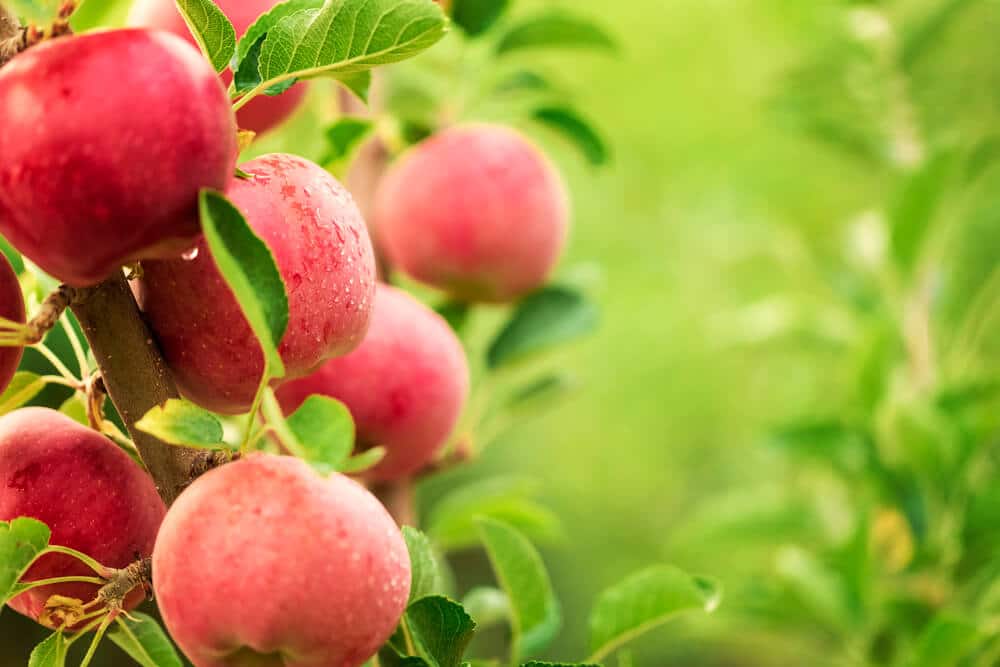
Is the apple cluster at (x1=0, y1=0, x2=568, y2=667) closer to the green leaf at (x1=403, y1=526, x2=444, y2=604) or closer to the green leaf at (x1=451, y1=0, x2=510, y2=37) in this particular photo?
the green leaf at (x1=403, y1=526, x2=444, y2=604)

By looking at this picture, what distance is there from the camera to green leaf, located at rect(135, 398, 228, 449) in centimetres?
30

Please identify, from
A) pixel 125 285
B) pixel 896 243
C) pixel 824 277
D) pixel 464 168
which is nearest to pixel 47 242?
pixel 125 285

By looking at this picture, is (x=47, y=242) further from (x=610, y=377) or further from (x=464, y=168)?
(x=610, y=377)

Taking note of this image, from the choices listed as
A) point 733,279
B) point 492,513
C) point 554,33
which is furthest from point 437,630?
point 733,279

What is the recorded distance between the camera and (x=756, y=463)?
219 cm

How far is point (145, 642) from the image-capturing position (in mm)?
397

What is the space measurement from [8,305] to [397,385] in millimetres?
250

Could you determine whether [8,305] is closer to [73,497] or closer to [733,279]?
[73,497]

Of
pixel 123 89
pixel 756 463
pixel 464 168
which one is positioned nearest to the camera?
pixel 123 89

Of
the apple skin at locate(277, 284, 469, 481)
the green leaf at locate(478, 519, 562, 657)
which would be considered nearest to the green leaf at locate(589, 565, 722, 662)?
the green leaf at locate(478, 519, 562, 657)

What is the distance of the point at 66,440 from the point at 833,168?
1.64 metres

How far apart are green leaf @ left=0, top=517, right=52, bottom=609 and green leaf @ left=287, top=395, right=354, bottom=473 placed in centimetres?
9

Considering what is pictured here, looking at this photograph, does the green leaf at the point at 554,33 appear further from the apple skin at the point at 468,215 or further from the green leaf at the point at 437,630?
the green leaf at the point at 437,630

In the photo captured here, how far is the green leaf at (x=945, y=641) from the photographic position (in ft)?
2.26
